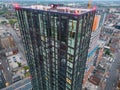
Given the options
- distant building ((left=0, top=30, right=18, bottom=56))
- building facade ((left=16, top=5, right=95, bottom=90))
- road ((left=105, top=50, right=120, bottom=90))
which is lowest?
road ((left=105, top=50, right=120, bottom=90))

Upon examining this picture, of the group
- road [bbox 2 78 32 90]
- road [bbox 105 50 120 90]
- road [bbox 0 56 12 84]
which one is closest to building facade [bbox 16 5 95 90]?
road [bbox 2 78 32 90]

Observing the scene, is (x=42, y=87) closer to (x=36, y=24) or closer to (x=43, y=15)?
(x=36, y=24)

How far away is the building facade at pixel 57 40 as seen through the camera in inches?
905

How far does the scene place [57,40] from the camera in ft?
86.4

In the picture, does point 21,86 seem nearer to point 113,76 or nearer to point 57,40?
point 57,40

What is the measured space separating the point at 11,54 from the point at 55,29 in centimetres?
10328

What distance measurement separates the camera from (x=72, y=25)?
21.9m

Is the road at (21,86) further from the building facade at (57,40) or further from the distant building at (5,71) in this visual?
the building facade at (57,40)

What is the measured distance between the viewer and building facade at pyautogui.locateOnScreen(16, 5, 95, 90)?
905 inches

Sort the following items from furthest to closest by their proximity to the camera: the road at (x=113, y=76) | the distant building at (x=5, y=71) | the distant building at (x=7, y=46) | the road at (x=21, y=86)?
the distant building at (x=7, y=46) < the distant building at (x=5, y=71) < the road at (x=113, y=76) < the road at (x=21, y=86)

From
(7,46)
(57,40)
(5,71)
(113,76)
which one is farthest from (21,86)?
(113,76)

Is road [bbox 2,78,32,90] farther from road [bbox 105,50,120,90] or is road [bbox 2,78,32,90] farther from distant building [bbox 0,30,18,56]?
road [bbox 105,50,120,90]

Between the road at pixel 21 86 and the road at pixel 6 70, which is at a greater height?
the road at pixel 6 70

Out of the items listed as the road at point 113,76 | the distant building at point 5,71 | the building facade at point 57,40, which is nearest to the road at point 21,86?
the distant building at point 5,71
